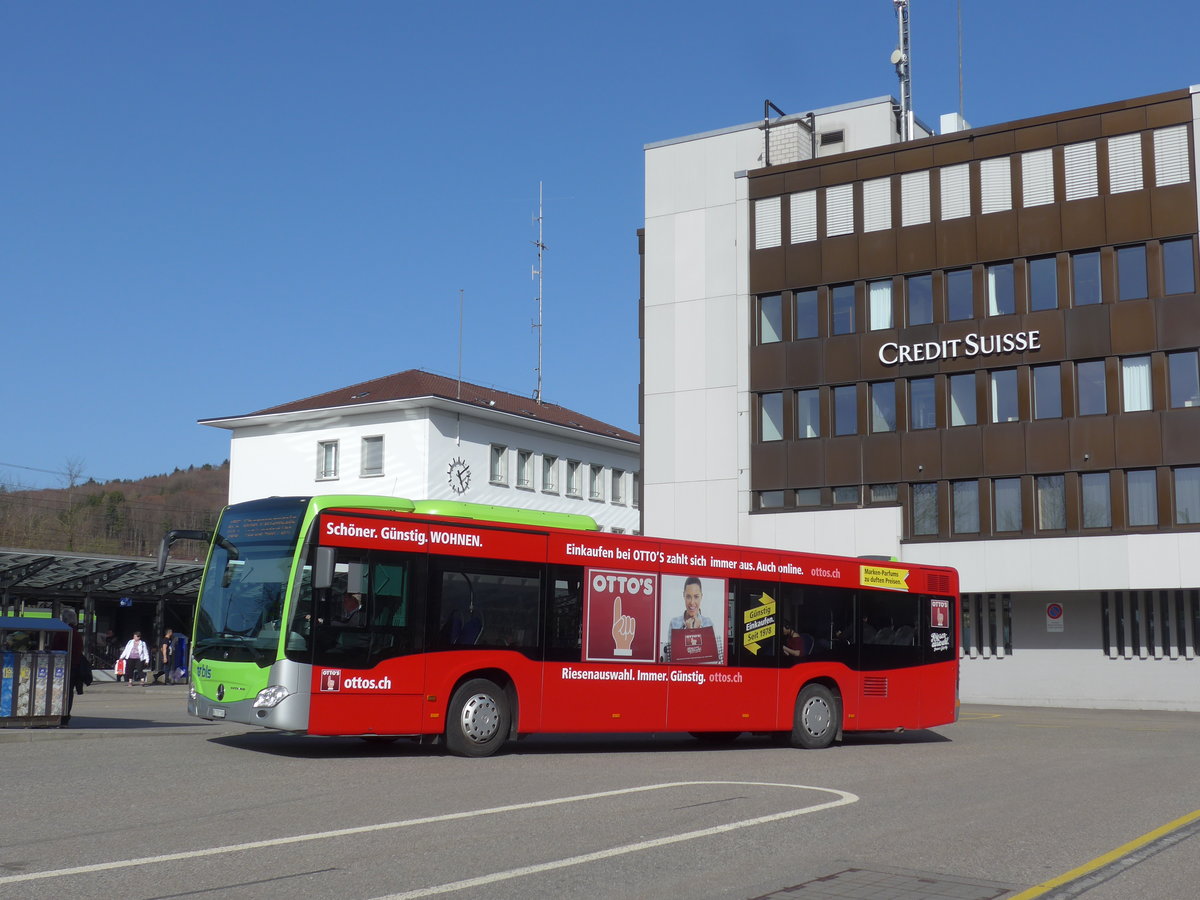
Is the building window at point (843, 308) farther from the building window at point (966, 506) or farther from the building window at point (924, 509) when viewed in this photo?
→ the building window at point (966, 506)

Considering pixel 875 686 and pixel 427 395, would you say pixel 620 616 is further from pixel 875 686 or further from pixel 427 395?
pixel 427 395

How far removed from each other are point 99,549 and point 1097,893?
8215 cm

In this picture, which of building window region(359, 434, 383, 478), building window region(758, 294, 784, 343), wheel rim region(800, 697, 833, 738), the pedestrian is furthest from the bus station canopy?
wheel rim region(800, 697, 833, 738)

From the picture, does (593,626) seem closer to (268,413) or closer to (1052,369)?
(1052,369)

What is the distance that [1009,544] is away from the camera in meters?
36.0

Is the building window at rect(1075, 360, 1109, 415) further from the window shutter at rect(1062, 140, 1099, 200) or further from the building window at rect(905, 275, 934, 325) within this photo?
the window shutter at rect(1062, 140, 1099, 200)

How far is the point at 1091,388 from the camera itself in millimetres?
35469

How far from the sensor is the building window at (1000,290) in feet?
121

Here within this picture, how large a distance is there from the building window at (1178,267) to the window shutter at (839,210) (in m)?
8.73

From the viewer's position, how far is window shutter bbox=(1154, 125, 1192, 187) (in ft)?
113

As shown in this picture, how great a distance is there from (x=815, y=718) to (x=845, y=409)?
20.7 meters

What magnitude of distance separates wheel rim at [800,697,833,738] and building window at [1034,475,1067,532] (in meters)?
18.4

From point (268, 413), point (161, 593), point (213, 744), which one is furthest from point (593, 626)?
point (268, 413)

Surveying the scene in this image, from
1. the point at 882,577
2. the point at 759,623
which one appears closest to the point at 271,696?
the point at 759,623
